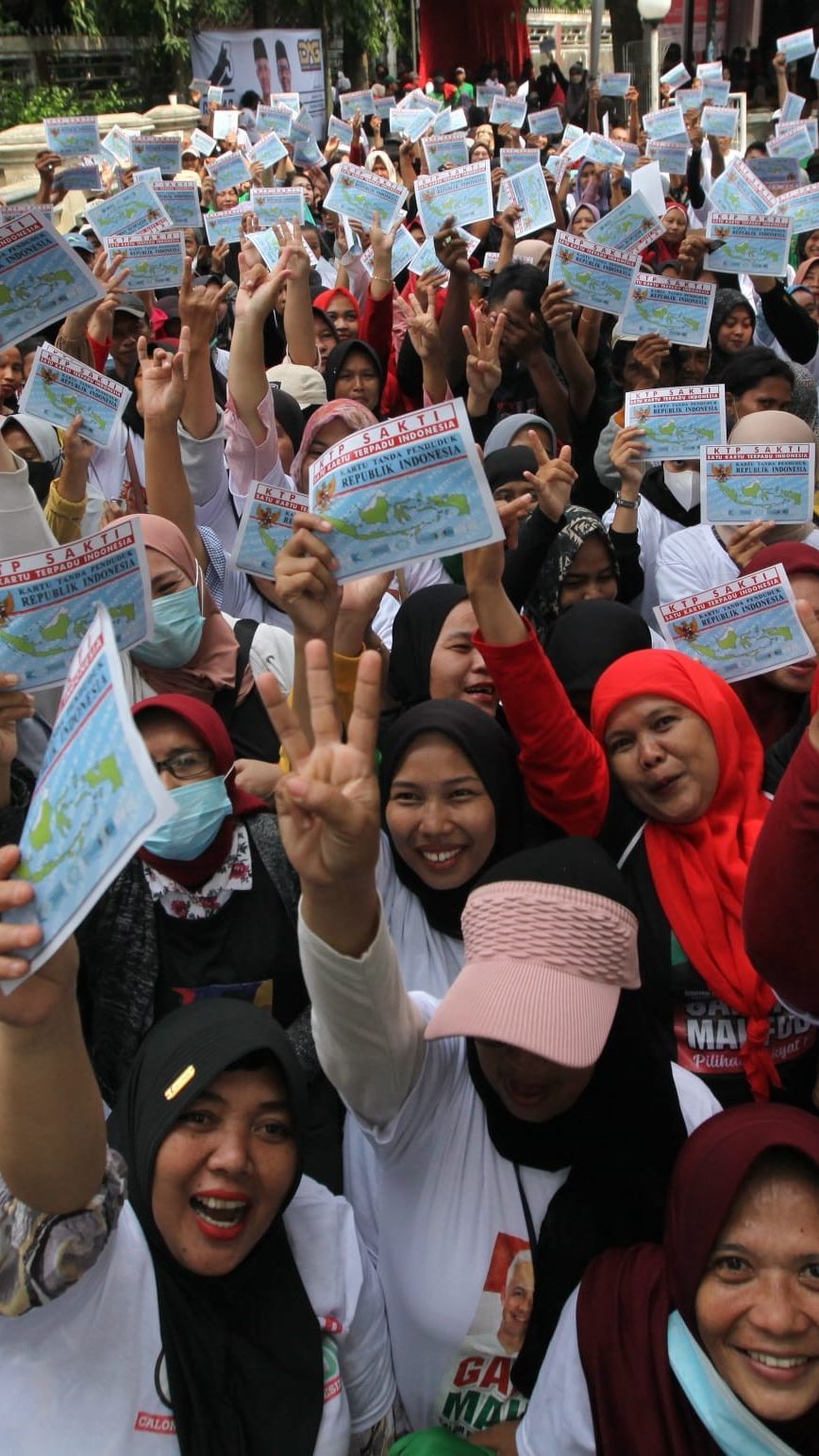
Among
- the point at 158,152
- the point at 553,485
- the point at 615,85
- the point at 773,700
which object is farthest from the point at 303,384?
the point at 615,85

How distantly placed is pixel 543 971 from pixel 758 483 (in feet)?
6.62

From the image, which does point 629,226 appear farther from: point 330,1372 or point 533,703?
point 330,1372

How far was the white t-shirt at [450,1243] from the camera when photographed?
178 cm

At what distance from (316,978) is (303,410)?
3.72 meters

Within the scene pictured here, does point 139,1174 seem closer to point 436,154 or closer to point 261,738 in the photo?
point 261,738

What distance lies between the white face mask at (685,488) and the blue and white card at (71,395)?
1789 mm

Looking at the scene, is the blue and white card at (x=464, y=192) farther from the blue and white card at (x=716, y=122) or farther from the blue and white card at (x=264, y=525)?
the blue and white card at (x=264, y=525)

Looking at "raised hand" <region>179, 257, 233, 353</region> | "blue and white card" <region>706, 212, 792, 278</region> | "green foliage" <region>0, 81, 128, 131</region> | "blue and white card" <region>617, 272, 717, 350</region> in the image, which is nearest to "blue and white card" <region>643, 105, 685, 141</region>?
"blue and white card" <region>706, 212, 792, 278</region>

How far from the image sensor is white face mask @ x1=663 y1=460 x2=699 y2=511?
4090mm

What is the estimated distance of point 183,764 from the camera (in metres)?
2.33

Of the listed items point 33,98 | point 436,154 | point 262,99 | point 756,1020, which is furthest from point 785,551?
point 262,99

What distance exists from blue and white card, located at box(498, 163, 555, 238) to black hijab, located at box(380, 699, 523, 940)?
5.11m

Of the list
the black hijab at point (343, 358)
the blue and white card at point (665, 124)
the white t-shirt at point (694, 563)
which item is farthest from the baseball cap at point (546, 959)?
the blue and white card at point (665, 124)

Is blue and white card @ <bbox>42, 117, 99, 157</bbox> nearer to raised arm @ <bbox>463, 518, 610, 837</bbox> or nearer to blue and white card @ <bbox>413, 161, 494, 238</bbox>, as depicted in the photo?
blue and white card @ <bbox>413, 161, 494, 238</bbox>
